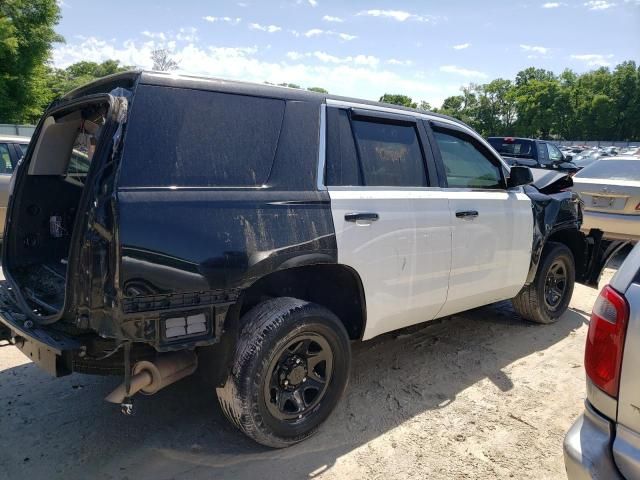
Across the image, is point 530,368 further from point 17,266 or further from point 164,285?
point 17,266

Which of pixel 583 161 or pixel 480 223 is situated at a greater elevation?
pixel 583 161

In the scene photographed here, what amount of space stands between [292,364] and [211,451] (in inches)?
27.1

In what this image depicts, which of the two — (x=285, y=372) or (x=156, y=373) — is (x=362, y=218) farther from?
(x=156, y=373)

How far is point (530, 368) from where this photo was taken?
4.18 meters

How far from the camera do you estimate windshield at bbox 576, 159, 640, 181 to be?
26.1 feet

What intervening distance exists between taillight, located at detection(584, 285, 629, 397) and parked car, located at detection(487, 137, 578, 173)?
45.2 ft

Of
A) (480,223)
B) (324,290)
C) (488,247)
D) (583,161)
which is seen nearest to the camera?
(324,290)

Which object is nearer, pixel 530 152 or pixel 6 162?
pixel 6 162

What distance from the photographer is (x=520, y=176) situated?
14.3 feet

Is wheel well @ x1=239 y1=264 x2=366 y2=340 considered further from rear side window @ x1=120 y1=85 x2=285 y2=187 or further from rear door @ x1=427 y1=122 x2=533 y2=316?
rear door @ x1=427 y1=122 x2=533 y2=316

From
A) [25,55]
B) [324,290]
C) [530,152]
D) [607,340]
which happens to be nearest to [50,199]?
[324,290]

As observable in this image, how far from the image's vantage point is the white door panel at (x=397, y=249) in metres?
3.12

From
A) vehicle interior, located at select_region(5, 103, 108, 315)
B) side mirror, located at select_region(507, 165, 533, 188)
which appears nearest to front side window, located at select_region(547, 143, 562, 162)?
side mirror, located at select_region(507, 165, 533, 188)

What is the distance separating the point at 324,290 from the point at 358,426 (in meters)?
0.89
